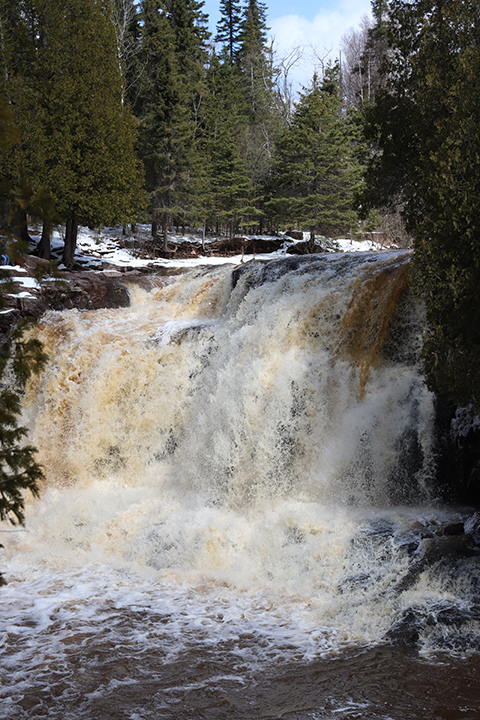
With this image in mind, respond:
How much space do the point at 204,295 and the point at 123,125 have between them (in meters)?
7.87

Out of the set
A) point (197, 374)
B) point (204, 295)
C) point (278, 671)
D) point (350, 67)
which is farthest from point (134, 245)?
point (350, 67)

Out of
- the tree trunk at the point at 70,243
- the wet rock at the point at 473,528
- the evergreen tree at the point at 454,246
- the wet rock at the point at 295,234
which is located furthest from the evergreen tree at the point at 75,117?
the wet rock at the point at 473,528

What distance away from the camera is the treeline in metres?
17.5

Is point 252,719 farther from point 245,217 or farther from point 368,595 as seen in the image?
point 245,217

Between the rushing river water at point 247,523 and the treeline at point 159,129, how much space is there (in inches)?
164

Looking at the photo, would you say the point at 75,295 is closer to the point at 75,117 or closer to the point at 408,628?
the point at 75,117

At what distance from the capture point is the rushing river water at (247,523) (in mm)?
5188

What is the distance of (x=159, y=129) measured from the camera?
24.5 meters

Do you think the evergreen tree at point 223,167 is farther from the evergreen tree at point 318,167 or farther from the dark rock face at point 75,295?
the dark rock face at point 75,295

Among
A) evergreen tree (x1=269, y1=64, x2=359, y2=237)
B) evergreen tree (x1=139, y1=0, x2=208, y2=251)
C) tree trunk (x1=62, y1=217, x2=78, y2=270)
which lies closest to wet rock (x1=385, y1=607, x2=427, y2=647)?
tree trunk (x1=62, y1=217, x2=78, y2=270)

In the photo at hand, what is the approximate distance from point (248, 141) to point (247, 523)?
88.7 feet

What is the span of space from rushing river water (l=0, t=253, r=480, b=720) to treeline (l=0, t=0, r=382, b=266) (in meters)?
4.17

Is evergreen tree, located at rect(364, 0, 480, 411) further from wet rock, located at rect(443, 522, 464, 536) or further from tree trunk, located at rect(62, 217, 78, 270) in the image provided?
tree trunk, located at rect(62, 217, 78, 270)

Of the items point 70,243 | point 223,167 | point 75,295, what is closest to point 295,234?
point 223,167
